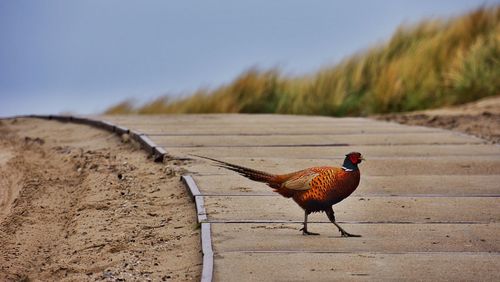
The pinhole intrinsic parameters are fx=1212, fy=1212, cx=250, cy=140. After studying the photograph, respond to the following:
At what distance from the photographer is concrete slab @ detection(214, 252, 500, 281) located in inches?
257

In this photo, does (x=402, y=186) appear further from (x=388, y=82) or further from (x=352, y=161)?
(x=388, y=82)

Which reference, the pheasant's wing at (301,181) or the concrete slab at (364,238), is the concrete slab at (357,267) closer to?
the concrete slab at (364,238)

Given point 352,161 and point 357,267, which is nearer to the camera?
point 357,267

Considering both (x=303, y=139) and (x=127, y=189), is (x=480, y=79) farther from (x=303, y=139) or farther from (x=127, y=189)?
(x=127, y=189)

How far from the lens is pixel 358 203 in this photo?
8.61 m

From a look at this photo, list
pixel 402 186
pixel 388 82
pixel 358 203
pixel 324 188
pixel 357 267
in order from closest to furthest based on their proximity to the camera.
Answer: pixel 357 267, pixel 324 188, pixel 358 203, pixel 402 186, pixel 388 82

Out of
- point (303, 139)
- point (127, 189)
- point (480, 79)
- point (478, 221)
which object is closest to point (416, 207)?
point (478, 221)

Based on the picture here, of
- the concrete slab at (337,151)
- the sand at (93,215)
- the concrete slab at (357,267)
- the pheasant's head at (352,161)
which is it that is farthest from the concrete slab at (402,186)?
the pheasant's head at (352,161)

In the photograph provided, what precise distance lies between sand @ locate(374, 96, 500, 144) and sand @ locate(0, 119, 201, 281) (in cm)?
364

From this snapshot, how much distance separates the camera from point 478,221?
8.07 metres

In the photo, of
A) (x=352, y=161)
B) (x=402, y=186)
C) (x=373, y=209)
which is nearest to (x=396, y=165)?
(x=402, y=186)

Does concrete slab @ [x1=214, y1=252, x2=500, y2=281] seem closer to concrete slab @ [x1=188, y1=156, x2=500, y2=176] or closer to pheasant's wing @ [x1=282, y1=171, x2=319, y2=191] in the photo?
pheasant's wing @ [x1=282, y1=171, x2=319, y2=191]

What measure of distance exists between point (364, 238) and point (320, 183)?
2.13 ft

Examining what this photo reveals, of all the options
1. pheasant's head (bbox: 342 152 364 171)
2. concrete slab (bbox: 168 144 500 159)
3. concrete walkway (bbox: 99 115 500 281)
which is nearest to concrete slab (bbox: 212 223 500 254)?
concrete walkway (bbox: 99 115 500 281)
